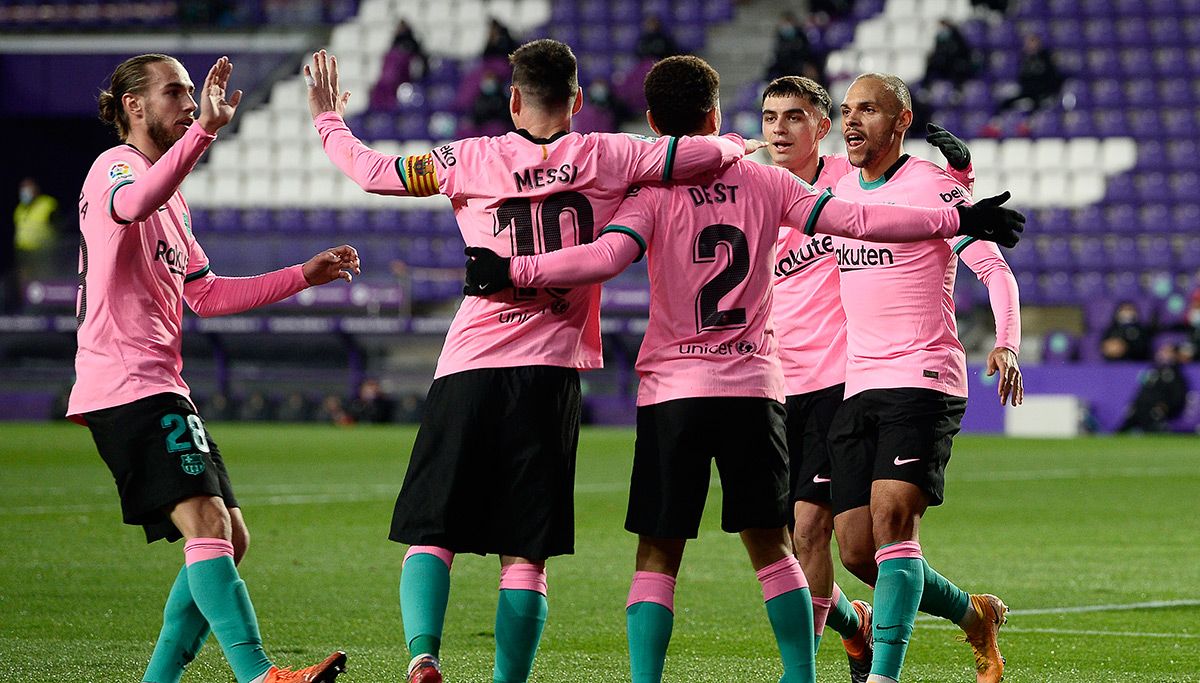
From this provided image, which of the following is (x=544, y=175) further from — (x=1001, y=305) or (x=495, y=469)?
(x=1001, y=305)

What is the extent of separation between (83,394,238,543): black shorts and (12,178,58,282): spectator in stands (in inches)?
877

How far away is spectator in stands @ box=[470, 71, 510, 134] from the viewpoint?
26109 mm

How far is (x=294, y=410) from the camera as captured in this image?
25156 millimetres

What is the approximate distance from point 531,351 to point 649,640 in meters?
0.85

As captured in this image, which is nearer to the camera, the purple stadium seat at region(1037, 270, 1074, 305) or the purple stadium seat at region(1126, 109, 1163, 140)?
the purple stadium seat at region(1037, 270, 1074, 305)

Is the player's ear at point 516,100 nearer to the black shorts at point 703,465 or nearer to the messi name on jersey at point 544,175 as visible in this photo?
the messi name on jersey at point 544,175

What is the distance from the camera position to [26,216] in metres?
26.6

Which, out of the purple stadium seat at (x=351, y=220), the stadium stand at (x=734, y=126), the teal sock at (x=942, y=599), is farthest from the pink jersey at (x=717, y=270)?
the purple stadium seat at (x=351, y=220)

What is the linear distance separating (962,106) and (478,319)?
22035 mm

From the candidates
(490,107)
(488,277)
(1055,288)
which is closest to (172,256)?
(488,277)

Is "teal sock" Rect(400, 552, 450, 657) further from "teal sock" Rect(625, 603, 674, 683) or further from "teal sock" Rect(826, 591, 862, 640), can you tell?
"teal sock" Rect(826, 591, 862, 640)

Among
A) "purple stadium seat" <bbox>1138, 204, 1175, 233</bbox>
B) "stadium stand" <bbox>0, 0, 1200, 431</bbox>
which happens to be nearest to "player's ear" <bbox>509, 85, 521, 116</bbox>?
"stadium stand" <bbox>0, 0, 1200, 431</bbox>

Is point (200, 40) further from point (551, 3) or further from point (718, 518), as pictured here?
point (718, 518)

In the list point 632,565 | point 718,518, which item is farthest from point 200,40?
point 632,565
